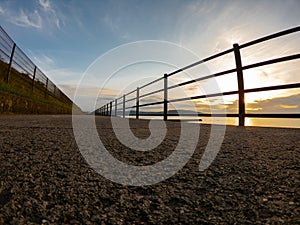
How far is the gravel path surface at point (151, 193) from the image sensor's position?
817 millimetres

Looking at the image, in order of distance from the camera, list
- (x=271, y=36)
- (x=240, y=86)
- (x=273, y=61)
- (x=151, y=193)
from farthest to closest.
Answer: (x=240, y=86), (x=271, y=36), (x=273, y=61), (x=151, y=193)

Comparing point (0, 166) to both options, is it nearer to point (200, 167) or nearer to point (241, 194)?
point (200, 167)

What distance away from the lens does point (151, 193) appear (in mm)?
1016

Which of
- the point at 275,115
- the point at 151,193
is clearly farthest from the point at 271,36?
the point at 151,193

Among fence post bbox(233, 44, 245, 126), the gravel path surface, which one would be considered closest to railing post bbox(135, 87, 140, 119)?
fence post bbox(233, 44, 245, 126)

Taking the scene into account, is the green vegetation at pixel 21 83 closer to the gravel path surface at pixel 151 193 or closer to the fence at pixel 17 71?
the fence at pixel 17 71

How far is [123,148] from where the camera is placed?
1.84 metres

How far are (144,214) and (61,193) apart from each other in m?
0.36

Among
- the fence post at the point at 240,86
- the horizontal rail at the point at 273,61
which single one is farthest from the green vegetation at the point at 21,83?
Result: the horizontal rail at the point at 273,61

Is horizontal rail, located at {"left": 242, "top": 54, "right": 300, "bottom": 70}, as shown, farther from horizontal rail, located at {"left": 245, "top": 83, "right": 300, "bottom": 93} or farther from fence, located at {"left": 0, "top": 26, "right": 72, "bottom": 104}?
fence, located at {"left": 0, "top": 26, "right": 72, "bottom": 104}

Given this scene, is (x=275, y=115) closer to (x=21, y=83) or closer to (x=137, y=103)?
(x=137, y=103)

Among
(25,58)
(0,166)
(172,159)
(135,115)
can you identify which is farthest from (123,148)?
(25,58)

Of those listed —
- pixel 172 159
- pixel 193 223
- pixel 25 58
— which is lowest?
pixel 193 223

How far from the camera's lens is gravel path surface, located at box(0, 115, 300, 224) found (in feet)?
2.68
